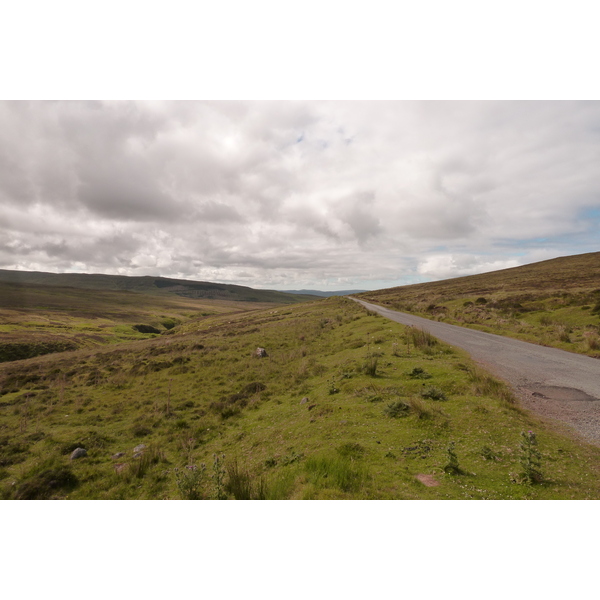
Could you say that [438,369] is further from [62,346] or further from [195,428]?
[62,346]

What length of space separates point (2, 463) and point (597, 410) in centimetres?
2116

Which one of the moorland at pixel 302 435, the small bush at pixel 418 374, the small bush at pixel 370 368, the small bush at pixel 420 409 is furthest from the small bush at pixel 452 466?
the small bush at pixel 370 368

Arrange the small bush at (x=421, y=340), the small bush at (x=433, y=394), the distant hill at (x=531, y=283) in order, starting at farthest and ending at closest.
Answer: the distant hill at (x=531, y=283)
the small bush at (x=421, y=340)
the small bush at (x=433, y=394)

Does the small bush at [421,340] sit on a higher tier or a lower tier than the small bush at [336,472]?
higher

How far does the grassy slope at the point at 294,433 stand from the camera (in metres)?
6.20

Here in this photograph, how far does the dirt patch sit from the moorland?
0.12 ft

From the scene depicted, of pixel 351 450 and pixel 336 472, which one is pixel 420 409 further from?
pixel 336 472

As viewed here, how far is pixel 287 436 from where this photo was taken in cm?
1006

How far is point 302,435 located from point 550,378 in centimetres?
1016

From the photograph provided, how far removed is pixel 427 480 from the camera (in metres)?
6.02

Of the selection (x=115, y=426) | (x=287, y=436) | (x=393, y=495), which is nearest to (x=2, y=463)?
(x=115, y=426)

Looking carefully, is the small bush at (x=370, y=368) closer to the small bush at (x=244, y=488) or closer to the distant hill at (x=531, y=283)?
the small bush at (x=244, y=488)

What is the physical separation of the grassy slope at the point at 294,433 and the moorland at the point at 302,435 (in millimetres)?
46

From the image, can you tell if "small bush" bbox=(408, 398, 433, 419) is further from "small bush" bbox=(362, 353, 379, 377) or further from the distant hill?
the distant hill
